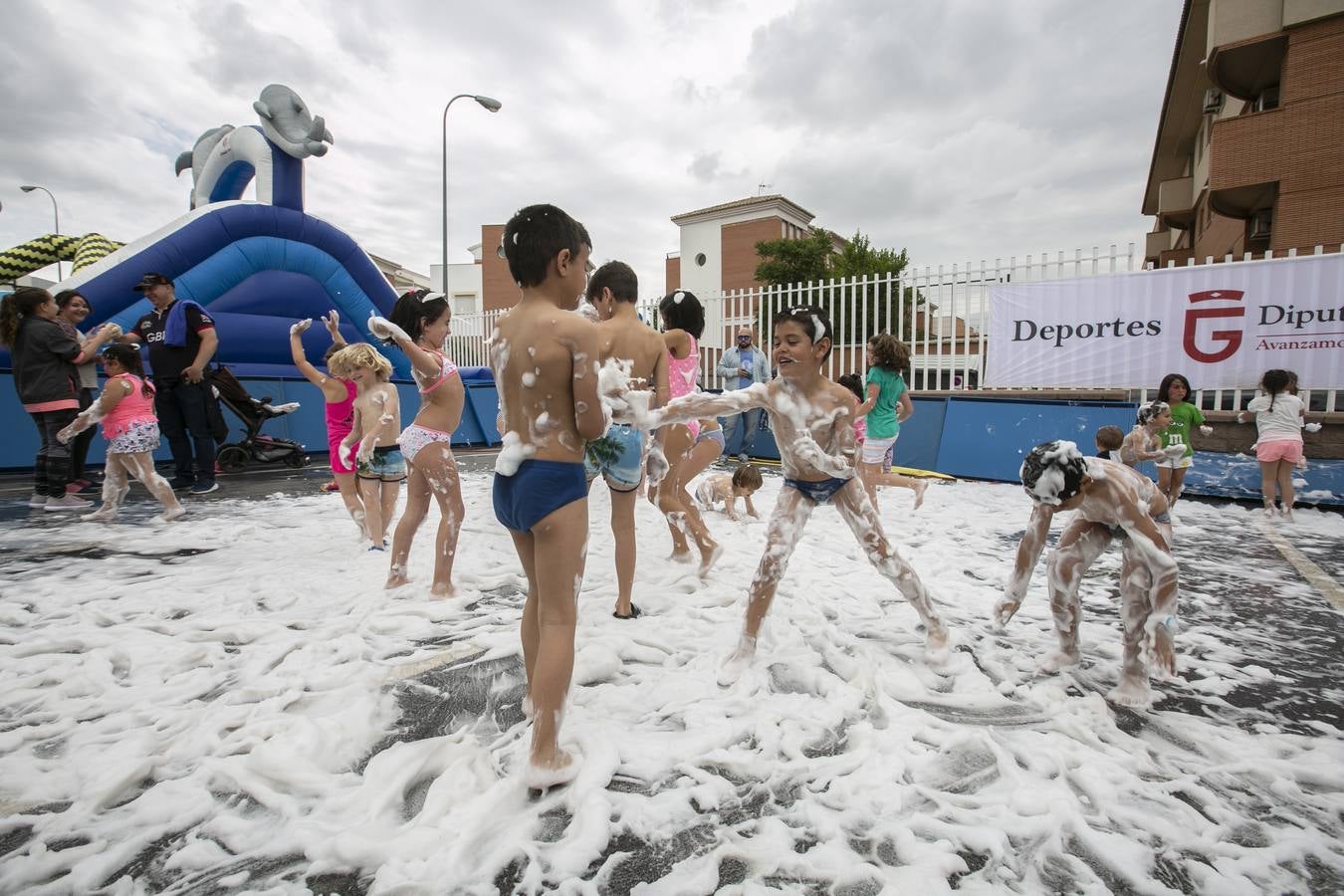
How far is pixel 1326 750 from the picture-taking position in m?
2.31

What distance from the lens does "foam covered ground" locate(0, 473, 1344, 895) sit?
1.78 m

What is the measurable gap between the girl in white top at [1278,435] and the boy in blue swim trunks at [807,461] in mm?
5918

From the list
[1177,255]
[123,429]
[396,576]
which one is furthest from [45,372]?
[1177,255]

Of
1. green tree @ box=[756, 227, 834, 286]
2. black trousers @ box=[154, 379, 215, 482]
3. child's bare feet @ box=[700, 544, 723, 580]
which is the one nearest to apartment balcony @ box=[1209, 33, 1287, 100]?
child's bare feet @ box=[700, 544, 723, 580]

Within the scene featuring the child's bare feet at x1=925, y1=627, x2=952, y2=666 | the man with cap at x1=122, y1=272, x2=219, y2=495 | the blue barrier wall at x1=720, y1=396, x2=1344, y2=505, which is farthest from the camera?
the blue barrier wall at x1=720, y1=396, x2=1344, y2=505

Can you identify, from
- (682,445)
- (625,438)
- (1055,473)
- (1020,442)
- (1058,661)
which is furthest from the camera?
(1020,442)

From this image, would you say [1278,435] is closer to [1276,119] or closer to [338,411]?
[1276,119]

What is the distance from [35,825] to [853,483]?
10.2 feet

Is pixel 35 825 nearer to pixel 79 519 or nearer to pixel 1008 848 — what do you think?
pixel 1008 848

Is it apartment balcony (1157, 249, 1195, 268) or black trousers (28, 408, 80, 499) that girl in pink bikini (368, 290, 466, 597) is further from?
apartment balcony (1157, 249, 1195, 268)

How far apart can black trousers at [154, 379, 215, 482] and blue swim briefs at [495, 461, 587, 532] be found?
270 inches

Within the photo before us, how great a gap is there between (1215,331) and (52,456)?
1268 centimetres

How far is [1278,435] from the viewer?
6.55m

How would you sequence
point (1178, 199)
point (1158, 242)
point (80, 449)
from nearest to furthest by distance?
point (80, 449)
point (1178, 199)
point (1158, 242)
